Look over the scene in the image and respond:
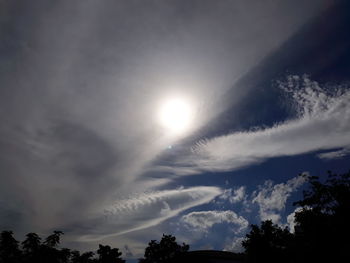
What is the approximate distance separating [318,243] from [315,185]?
354 inches

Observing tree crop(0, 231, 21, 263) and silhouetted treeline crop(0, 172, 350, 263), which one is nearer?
silhouetted treeline crop(0, 172, 350, 263)

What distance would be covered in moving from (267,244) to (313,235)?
22.1 feet

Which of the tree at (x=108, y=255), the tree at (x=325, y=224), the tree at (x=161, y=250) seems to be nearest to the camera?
the tree at (x=325, y=224)

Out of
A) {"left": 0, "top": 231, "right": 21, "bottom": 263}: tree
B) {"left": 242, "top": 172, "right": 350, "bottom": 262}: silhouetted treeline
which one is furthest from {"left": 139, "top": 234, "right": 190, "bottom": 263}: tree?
{"left": 242, "top": 172, "right": 350, "bottom": 262}: silhouetted treeline

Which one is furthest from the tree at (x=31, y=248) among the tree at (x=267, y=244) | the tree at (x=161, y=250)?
the tree at (x=267, y=244)

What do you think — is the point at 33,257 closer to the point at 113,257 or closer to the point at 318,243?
the point at 113,257

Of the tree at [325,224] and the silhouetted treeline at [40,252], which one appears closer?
the tree at [325,224]

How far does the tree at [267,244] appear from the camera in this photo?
2564 cm

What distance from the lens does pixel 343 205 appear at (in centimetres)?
2289

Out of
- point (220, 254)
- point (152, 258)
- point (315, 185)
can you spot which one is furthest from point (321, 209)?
point (152, 258)

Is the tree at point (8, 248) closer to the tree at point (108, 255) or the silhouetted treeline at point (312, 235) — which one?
the tree at point (108, 255)

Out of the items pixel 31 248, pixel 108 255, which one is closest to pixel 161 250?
pixel 108 255

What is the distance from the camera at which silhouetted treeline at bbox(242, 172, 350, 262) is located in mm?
19672

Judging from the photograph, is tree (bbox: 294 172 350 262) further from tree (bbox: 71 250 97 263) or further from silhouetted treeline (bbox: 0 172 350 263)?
tree (bbox: 71 250 97 263)
